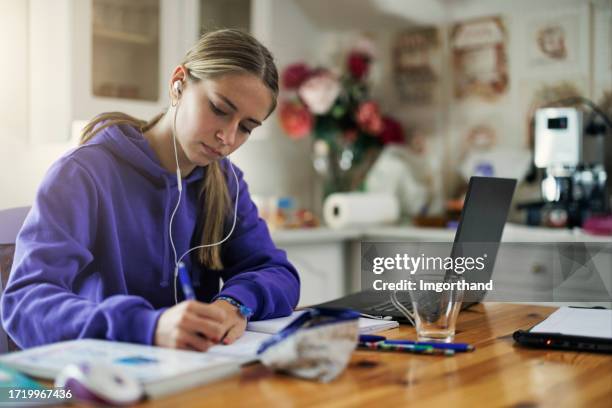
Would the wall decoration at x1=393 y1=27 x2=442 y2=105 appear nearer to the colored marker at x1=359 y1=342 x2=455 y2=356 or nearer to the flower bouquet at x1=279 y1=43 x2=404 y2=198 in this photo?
the flower bouquet at x1=279 y1=43 x2=404 y2=198

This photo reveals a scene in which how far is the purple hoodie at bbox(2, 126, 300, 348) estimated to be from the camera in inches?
41.1

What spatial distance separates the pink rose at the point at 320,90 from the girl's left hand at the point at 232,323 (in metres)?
2.00

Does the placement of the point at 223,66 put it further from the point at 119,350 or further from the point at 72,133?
the point at 72,133

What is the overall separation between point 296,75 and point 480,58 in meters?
0.79

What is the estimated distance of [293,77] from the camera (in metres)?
3.21

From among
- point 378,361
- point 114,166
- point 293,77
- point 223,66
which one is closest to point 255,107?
point 223,66

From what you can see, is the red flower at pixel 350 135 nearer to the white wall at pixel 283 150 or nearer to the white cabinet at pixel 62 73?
the white wall at pixel 283 150

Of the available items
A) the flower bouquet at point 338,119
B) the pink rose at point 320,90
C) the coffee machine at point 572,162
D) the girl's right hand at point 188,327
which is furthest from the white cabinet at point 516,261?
the girl's right hand at point 188,327

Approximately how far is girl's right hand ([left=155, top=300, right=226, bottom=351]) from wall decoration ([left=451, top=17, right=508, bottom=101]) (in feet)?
7.83

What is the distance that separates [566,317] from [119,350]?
773 millimetres

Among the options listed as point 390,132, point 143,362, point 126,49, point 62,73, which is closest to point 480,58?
point 390,132

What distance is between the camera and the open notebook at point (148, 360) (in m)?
0.83

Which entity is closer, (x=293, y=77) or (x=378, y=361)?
(x=378, y=361)

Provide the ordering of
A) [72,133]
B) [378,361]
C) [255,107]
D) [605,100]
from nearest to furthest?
[378,361] → [255,107] → [72,133] → [605,100]
